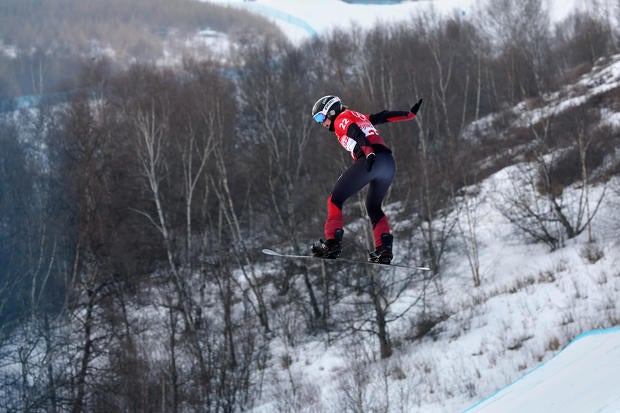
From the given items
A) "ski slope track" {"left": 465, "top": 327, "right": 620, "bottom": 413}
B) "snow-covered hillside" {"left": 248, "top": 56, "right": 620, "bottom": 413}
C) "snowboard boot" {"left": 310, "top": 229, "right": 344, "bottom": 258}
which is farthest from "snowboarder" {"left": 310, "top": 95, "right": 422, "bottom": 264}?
"snow-covered hillside" {"left": 248, "top": 56, "right": 620, "bottom": 413}

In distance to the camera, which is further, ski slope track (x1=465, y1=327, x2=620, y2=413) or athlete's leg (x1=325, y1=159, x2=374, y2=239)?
ski slope track (x1=465, y1=327, x2=620, y2=413)

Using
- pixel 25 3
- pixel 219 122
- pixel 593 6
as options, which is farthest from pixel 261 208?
pixel 593 6

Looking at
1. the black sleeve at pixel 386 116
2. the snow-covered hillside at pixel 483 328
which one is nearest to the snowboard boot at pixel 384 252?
the black sleeve at pixel 386 116

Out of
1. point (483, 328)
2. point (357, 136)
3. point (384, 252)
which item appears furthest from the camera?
point (483, 328)

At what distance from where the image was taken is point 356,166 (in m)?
6.60

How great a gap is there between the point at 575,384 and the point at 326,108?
6066mm

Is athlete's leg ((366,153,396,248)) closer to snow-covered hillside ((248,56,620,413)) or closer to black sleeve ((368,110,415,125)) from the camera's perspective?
black sleeve ((368,110,415,125))

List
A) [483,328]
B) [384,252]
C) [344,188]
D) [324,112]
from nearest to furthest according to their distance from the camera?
1. [324,112]
2. [344,188]
3. [384,252]
4. [483,328]

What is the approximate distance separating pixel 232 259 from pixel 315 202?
5546 mm

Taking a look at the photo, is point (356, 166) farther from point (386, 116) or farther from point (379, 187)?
point (386, 116)

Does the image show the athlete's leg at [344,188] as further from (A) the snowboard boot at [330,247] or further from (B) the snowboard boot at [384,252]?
(B) the snowboard boot at [384,252]

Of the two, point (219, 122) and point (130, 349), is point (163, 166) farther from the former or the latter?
point (130, 349)

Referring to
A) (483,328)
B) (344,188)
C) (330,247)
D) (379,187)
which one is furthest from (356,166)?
(483,328)

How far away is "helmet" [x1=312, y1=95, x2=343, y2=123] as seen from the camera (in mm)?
6543
